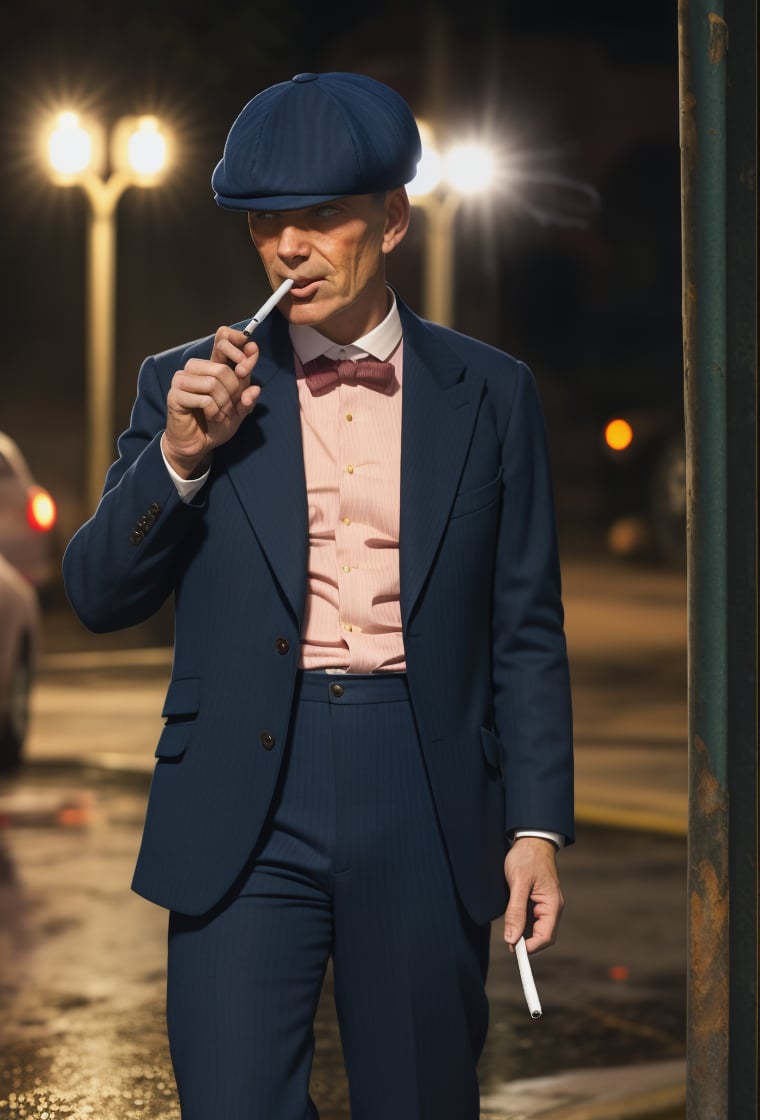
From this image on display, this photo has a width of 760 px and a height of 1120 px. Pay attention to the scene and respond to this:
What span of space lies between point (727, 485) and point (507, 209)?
3177 cm

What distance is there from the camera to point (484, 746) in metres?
3.74

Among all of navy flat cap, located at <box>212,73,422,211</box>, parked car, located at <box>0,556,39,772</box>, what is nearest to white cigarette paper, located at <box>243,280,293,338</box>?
navy flat cap, located at <box>212,73,422,211</box>

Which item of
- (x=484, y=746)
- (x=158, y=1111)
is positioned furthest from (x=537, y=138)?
(x=484, y=746)

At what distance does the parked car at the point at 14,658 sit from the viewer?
1177 centimetres

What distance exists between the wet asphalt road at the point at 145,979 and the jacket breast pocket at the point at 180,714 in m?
2.71

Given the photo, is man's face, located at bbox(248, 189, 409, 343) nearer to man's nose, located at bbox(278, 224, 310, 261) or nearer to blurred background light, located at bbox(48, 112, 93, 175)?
man's nose, located at bbox(278, 224, 310, 261)

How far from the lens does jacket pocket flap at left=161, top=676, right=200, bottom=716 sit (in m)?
3.67

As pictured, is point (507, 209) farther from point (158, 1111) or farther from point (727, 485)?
point (727, 485)

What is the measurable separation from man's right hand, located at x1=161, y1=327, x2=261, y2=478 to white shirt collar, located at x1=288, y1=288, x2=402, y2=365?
0.22 meters

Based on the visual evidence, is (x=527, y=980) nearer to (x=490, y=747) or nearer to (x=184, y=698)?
(x=490, y=747)

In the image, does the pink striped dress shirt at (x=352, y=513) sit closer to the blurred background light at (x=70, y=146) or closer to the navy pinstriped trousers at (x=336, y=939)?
the navy pinstriped trousers at (x=336, y=939)

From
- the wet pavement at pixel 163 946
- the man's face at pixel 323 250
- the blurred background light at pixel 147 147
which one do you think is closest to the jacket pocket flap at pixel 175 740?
the man's face at pixel 323 250

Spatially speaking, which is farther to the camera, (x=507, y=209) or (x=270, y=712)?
(x=507, y=209)

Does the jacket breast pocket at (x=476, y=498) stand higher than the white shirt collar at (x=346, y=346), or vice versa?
the white shirt collar at (x=346, y=346)
